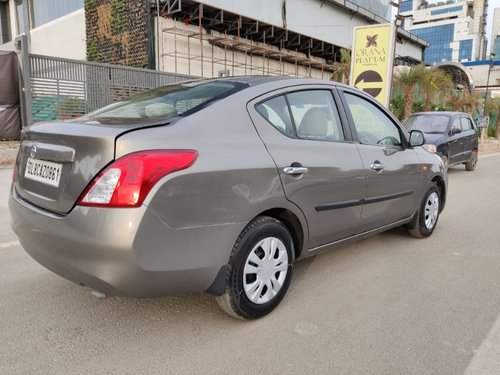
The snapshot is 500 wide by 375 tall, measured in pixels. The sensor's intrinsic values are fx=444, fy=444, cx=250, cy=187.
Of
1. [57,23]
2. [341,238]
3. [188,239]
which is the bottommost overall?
[341,238]

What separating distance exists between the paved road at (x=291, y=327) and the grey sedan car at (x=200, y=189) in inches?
11.0

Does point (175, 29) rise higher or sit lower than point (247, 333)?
higher

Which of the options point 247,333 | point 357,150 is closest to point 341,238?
point 357,150

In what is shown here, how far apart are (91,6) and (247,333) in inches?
919

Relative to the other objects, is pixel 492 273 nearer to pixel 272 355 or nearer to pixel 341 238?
pixel 341 238

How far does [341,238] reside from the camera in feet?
11.9

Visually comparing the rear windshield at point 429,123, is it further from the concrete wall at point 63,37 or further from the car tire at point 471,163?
the concrete wall at point 63,37

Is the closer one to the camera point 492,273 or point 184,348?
point 184,348

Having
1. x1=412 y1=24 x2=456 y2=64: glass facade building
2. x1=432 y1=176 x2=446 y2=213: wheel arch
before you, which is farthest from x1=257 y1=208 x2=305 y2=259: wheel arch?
x1=412 y1=24 x2=456 y2=64: glass facade building

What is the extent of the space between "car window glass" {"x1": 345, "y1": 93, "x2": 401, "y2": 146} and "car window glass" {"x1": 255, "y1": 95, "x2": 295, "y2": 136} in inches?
33.4

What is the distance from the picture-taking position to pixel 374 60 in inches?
571

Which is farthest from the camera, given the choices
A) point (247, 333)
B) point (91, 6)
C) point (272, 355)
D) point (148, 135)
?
point (91, 6)

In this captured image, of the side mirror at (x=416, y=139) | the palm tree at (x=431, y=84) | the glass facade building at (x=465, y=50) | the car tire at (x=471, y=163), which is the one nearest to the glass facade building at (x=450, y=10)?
the glass facade building at (x=465, y=50)

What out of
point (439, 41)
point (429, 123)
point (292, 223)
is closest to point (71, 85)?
point (429, 123)
